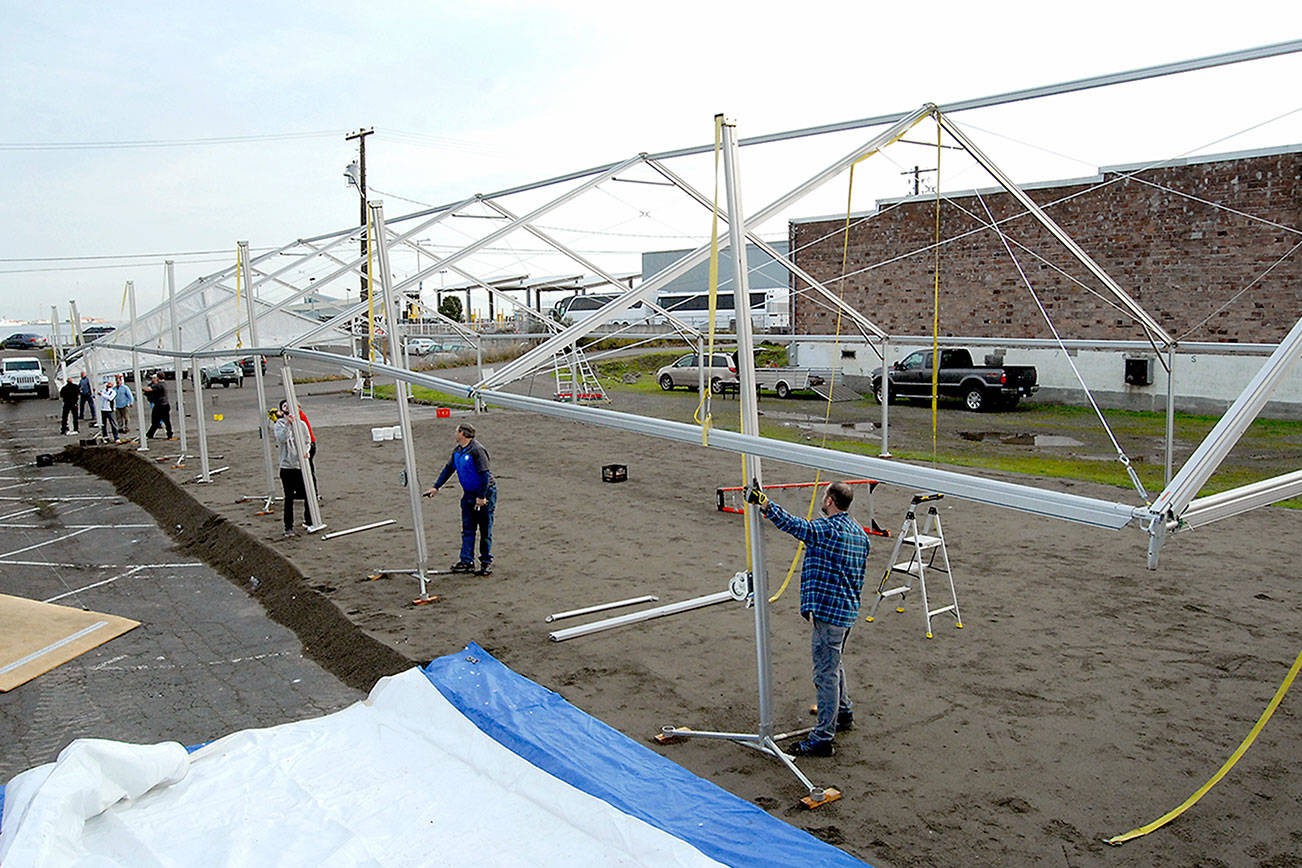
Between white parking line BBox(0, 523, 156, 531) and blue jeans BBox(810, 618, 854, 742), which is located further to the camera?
white parking line BBox(0, 523, 156, 531)

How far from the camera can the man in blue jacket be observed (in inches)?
359

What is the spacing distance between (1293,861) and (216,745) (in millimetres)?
5775

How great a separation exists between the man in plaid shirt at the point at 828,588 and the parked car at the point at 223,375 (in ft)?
120

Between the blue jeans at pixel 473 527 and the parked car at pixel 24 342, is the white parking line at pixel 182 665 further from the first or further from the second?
the parked car at pixel 24 342

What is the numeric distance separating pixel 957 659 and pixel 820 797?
2.48 m

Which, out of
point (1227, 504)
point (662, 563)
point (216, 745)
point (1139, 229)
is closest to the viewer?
point (1227, 504)

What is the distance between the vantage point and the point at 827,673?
5211mm

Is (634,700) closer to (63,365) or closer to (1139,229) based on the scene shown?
(1139,229)

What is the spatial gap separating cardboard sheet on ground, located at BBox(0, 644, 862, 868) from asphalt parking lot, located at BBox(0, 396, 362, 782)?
52.3 inches

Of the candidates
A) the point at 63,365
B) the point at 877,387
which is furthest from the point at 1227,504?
the point at 63,365

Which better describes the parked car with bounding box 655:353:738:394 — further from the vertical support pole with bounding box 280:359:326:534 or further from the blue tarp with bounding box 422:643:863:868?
the blue tarp with bounding box 422:643:863:868

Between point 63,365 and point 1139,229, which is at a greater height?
point 1139,229

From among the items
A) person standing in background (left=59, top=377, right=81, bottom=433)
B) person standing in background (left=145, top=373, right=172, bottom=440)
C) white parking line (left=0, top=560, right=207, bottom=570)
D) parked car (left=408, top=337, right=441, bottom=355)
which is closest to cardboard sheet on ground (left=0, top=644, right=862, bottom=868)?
white parking line (left=0, top=560, right=207, bottom=570)

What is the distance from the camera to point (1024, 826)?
4.56 metres
